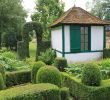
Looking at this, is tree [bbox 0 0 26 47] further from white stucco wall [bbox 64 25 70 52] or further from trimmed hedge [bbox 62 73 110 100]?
trimmed hedge [bbox 62 73 110 100]

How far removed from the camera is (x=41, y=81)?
7426 millimetres

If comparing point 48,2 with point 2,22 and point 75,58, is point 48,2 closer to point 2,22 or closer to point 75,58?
point 2,22

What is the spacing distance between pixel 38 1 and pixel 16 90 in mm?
24998

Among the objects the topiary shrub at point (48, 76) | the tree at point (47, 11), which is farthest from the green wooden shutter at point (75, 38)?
the tree at point (47, 11)

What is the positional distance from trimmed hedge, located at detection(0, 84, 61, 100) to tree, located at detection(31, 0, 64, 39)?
2142 cm

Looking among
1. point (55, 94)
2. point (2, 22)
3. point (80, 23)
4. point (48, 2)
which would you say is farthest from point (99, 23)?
point (2, 22)

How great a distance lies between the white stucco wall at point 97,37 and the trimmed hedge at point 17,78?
23.7 feet

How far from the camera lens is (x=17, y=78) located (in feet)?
35.3

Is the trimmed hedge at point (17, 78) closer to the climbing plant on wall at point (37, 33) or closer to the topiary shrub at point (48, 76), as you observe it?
the topiary shrub at point (48, 76)

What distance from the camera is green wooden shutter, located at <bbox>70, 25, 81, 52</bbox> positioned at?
16.2 metres

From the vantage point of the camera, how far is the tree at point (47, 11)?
93.9ft

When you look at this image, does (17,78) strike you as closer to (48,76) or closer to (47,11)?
(48,76)

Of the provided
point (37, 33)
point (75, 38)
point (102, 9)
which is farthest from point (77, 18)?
point (102, 9)

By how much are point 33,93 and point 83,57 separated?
1063 centimetres
